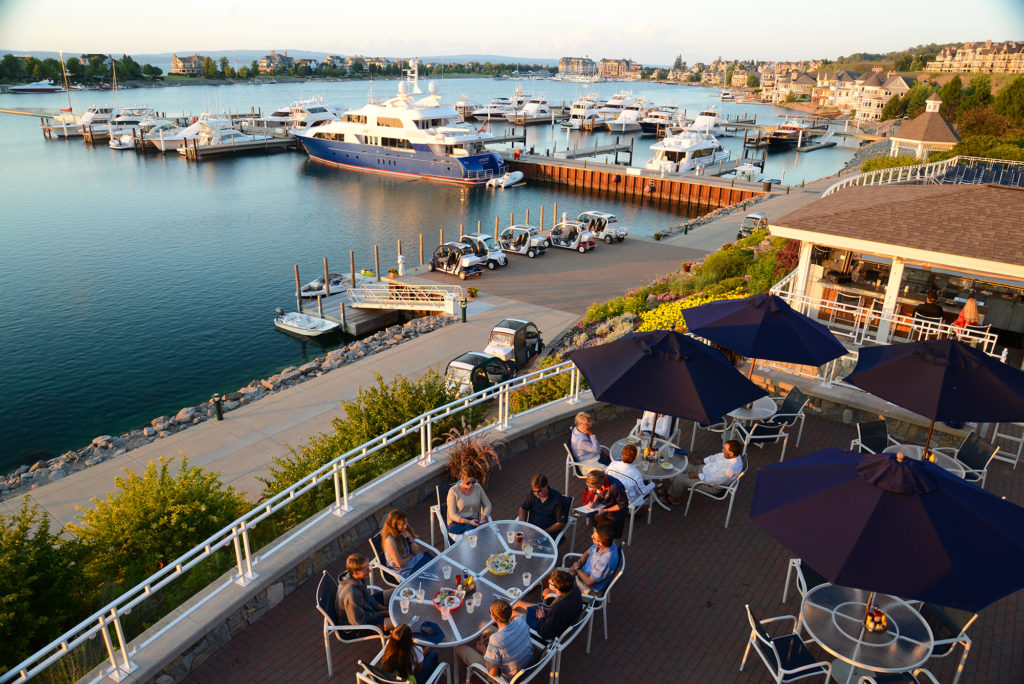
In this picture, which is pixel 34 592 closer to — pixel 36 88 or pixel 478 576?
pixel 478 576

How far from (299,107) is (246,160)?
13.6m

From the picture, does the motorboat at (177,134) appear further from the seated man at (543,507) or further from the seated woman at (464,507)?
the seated man at (543,507)

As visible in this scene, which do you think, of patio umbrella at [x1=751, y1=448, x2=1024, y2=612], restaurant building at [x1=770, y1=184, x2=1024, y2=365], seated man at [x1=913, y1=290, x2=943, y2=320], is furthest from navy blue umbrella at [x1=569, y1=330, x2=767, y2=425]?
seated man at [x1=913, y1=290, x2=943, y2=320]

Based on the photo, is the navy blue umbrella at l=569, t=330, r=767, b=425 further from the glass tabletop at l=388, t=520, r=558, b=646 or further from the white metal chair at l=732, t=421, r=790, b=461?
the glass tabletop at l=388, t=520, r=558, b=646

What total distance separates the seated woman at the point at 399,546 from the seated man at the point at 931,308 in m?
11.2

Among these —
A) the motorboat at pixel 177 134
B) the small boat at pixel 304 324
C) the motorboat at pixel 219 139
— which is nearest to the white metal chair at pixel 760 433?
the small boat at pixel 304 324

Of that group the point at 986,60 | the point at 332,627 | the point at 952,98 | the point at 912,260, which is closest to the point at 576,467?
the point at 332,627

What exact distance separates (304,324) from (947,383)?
77.8ft

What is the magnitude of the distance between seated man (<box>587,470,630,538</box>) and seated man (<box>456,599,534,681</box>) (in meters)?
2.00

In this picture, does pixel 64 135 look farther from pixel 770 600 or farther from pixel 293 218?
pixel 770 600

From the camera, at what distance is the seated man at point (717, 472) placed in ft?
26.1

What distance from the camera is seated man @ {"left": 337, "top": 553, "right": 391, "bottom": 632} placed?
19.0ft

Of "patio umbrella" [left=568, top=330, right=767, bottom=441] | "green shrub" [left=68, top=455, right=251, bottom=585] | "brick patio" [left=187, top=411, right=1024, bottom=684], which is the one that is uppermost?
"patio umbrella" [left=568, top=330, right=767, bottom=441]

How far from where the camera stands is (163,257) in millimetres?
38188
